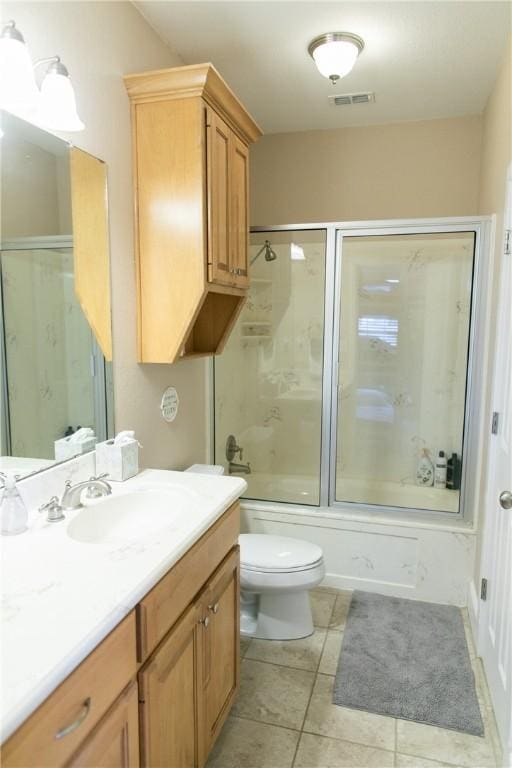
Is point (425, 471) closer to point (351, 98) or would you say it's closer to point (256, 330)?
point (256, 330)

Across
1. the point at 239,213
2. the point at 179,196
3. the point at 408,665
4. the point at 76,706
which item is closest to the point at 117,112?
the point at 179,196

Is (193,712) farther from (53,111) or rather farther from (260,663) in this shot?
(53,111)

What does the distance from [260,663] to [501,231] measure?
2.18 meters

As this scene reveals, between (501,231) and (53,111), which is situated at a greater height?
(53,111)

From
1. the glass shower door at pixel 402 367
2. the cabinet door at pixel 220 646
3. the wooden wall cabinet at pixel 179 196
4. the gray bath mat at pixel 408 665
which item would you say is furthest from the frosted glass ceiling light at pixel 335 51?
the gray bath mat at pixel 408 665

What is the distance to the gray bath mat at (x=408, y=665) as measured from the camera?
1910 mm

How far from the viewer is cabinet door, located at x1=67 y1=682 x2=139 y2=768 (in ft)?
3.11

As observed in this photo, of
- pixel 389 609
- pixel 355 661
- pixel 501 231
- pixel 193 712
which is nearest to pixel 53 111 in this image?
pixel 193 712

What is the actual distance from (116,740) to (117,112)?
1933mm

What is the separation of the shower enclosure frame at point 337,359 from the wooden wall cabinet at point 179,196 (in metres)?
0.88

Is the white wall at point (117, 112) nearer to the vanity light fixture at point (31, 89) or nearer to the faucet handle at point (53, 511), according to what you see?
the vanity light fixture at point (31, 89)

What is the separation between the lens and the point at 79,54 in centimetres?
165

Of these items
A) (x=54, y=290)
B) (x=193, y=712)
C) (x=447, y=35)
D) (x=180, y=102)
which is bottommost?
(x=193, y=712)

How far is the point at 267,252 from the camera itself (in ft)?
10.4
